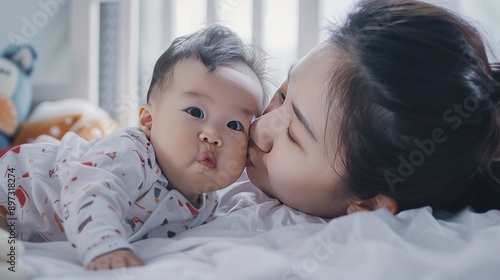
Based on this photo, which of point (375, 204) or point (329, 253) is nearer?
point (329, 253)

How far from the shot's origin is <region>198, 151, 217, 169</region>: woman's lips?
85 cm

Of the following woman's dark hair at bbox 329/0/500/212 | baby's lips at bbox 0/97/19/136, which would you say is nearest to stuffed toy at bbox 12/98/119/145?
baby's lips at bbox 0/97/19/136

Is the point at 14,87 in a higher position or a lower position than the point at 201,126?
lower

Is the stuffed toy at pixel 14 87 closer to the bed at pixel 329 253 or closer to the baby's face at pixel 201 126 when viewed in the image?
the baby's face at pixel 201 126

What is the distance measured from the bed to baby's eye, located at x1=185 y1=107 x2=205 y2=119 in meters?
0.22

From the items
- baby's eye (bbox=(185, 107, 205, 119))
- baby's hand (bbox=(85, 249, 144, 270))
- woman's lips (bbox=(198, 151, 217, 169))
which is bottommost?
baby's hand (bbox=(85, 249, 144, 270))

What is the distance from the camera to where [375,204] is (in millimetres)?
822

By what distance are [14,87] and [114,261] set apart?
1.58 metres

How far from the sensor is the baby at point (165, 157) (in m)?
0.81

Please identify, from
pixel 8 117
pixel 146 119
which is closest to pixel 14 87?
pixel 8 117

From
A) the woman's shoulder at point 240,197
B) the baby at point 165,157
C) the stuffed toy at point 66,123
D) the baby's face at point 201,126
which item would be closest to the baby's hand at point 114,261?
the baby at point 165,157

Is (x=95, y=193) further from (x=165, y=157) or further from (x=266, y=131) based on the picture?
(x=266, y=131)

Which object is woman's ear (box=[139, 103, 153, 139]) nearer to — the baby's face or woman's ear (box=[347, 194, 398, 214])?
the baby's face

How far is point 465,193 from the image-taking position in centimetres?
85
